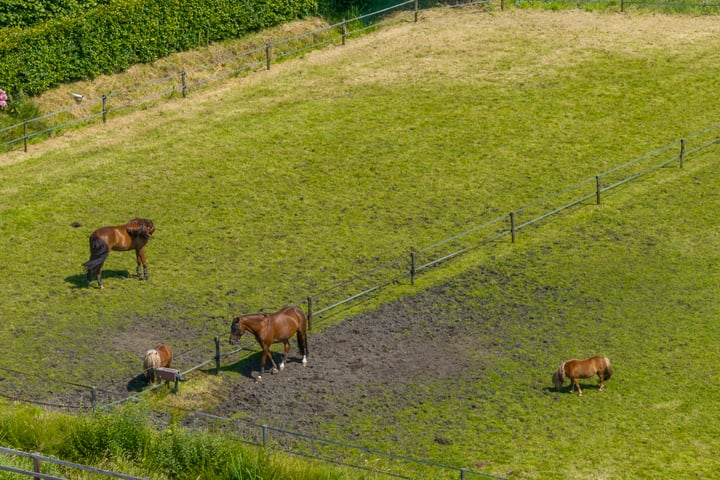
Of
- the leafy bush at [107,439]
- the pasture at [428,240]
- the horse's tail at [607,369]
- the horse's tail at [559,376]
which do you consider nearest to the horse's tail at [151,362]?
the pasture at [428,240]

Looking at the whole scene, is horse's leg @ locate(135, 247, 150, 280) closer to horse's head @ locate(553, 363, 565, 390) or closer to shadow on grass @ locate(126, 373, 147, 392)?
shadow on grass @ locate(126, 373, 147, 392)

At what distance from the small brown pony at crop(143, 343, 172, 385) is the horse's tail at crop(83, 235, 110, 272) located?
5.72 m

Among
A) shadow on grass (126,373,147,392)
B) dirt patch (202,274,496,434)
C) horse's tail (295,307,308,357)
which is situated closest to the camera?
dirt patch (202,274,496,434)

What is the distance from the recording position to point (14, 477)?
73.6ft

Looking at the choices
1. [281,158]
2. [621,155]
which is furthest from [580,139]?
[281,158]

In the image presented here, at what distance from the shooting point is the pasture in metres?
27.6

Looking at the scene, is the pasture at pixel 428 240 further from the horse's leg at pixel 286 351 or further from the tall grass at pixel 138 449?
the tall grass at pixel 138 449

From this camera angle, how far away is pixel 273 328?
29438 millimetres

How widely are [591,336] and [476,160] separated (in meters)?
12.9

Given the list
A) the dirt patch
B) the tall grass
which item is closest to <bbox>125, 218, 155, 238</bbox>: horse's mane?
the dirt patch

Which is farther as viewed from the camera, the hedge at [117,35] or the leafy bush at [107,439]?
the hedge at [117,35]

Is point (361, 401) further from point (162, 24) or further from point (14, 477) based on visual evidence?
point (162, 24)

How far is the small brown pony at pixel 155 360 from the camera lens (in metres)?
28.5

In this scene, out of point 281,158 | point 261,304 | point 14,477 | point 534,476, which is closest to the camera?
point 14,477
